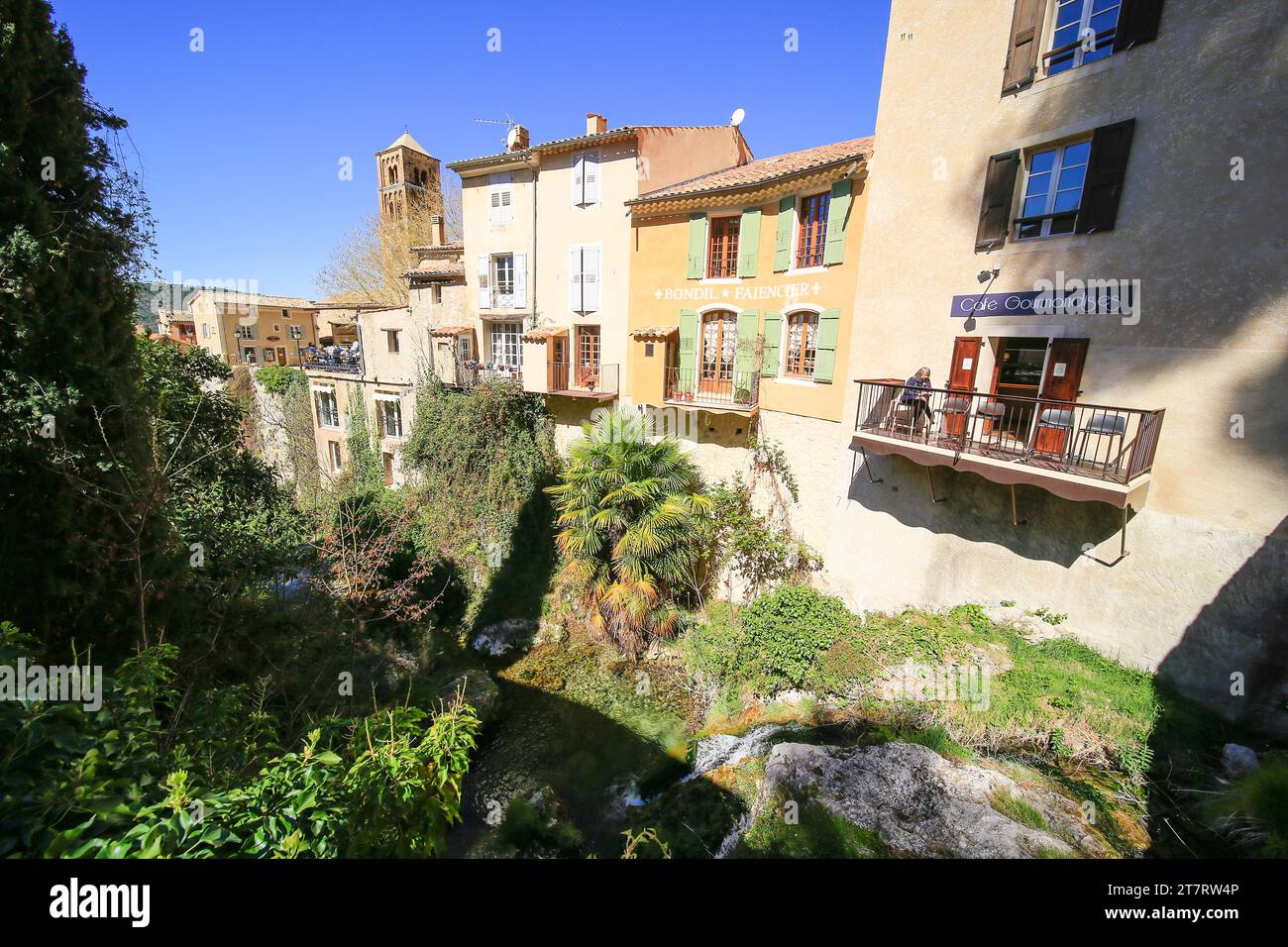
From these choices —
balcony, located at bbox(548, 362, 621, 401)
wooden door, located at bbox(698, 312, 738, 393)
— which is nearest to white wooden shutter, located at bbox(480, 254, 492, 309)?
balcony, located at bbox(548, 362, 621, 401)

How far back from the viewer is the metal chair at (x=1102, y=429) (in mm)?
7418

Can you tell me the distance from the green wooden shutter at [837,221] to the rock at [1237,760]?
10.4 meters

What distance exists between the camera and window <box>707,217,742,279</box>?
13766 mm

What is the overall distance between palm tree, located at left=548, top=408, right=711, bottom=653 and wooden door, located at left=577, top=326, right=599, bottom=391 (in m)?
4.77

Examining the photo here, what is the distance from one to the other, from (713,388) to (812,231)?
460 centimetres

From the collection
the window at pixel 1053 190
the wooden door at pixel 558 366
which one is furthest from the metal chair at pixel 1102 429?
the wooden door at pixel 558 366

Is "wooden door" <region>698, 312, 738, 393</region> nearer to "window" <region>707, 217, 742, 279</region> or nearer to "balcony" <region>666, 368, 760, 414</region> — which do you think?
"balcony" <region>666, 368, 760, 414</region>

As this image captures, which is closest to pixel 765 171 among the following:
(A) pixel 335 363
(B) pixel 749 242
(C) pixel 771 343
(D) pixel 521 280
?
(B) pixel 749 242

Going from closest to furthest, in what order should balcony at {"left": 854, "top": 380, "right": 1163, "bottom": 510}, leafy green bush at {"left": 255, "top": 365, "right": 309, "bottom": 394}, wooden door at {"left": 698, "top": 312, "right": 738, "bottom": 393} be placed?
balcony at {"left": 854, "top": 380, "right": 1163, "bottom": 510} → wooden door at {"left": 698, "top": 312, "right": 738, "bottom": 393} → leafy green bush at {"left": 255, "top": 365, "right": 309, "bottom": 394}

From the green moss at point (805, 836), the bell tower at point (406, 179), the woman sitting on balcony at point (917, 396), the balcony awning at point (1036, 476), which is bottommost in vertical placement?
the green moss at point (805, 836)

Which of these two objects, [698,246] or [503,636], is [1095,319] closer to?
[698,246]

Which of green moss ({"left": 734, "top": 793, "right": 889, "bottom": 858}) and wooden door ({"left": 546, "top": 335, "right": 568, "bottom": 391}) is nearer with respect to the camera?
green moss ({"left": 734, "top": 793, "right": 889, "bottom": 858})

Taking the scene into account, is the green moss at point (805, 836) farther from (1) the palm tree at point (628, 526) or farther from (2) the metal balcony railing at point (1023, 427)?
(2) the metal balcony railing at point (1023, 427)
